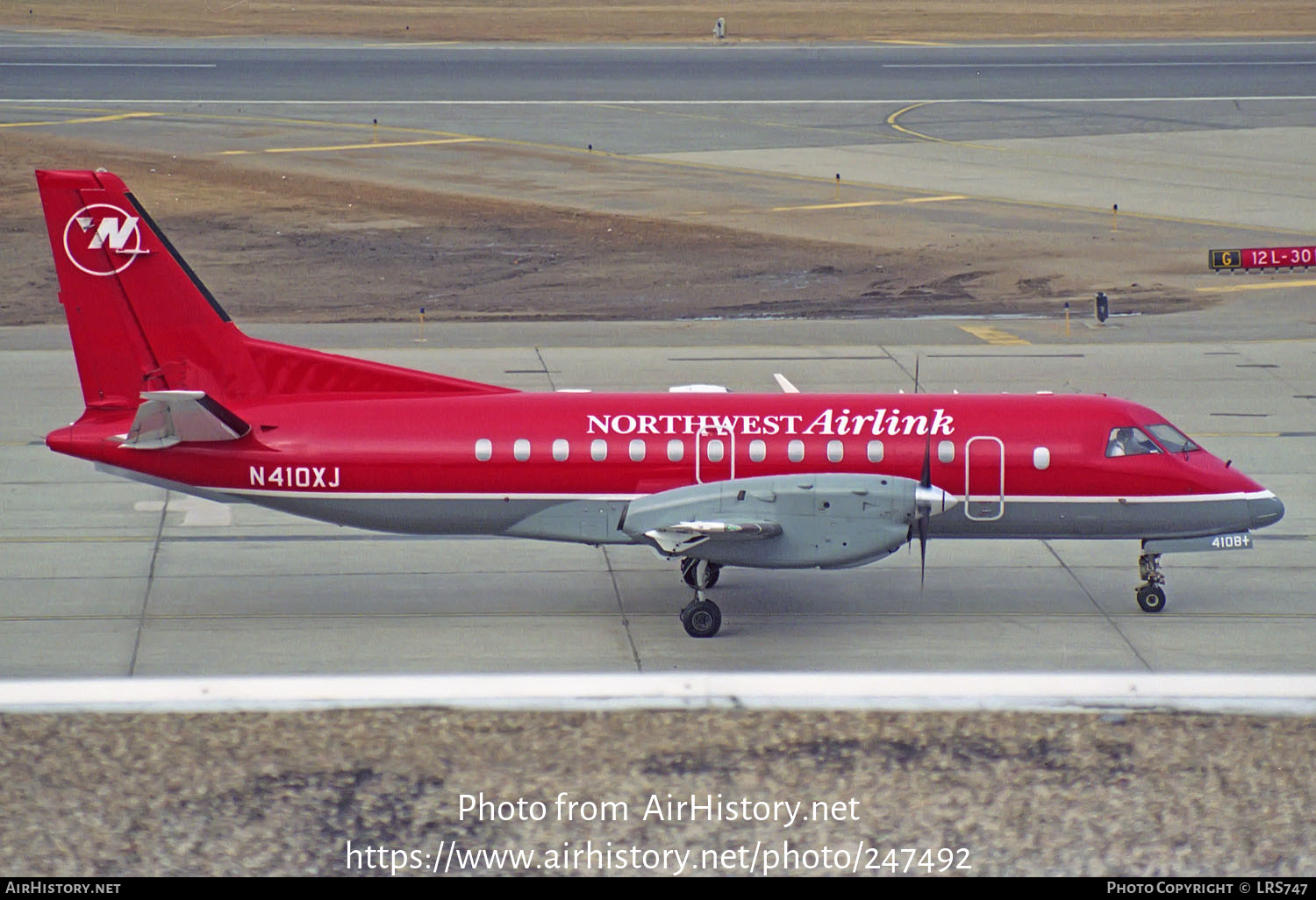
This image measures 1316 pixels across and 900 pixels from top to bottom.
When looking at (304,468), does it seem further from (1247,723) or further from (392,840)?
(1247,723)

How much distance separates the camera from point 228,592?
21312 millimetres

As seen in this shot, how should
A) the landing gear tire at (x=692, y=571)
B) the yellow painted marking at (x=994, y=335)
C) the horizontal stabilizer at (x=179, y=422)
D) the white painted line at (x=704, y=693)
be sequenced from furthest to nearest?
the yellow painted marking at (x=994, y=335), the landing gear tire at (x=692, y=571), the horizontal stabilizer at (x=179, y=422), the white painted line at (x=704, y=693)

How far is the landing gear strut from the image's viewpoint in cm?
2053

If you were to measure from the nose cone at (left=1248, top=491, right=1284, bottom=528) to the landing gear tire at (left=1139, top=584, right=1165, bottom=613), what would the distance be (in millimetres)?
1492

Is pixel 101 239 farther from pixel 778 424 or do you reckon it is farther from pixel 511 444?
pixel 778 424

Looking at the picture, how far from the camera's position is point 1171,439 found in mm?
20781

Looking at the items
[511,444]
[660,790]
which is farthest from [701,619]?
[660,790]

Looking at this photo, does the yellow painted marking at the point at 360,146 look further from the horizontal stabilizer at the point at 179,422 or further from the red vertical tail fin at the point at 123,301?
the horizontal stabilizer at the point at 179,422

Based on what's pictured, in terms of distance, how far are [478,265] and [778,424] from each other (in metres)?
26.2

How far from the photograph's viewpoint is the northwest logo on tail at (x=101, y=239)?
2016 centimetres

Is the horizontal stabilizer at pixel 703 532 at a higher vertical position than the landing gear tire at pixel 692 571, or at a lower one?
higher

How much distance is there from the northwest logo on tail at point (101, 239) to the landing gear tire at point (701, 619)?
855 centimetres

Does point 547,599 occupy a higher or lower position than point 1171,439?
lower

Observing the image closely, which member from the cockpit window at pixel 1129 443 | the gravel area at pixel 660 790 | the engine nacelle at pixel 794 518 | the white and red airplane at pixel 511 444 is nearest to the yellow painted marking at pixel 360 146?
the white and red airplane at pixel 511 444
